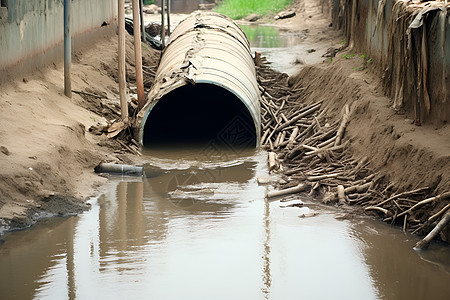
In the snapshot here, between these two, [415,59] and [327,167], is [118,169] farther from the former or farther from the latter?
[415,59]

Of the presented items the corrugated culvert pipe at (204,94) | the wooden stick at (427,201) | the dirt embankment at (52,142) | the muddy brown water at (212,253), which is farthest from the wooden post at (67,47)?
the wooden stick at (427,201)

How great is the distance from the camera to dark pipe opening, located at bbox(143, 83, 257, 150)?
12414mm

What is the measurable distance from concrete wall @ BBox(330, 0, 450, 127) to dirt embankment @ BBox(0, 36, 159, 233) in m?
4.05

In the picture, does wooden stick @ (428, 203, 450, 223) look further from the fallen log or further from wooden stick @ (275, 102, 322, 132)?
wooden stick @ (275, 102, 322, 132)

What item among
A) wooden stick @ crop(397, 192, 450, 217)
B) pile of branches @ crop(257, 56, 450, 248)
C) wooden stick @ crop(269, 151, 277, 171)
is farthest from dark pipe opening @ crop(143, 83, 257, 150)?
wooden stick @ crop(397, 192, 450, 217)

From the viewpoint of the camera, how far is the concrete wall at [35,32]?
10687 millimetres

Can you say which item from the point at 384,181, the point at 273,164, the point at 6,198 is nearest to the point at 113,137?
the point at 273,164

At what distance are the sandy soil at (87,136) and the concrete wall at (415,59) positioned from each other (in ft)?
0.72

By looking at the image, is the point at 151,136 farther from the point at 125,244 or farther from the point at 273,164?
the point at 125,244

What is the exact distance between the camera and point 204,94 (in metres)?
14.3

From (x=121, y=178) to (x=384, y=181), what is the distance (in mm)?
3499

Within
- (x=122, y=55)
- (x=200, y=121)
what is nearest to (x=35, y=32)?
(x=122, y=55)

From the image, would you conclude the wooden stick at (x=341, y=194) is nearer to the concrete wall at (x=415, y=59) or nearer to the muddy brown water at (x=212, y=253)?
the muddy brown water at (x=212, y=253)

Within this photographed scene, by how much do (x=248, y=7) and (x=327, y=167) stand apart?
1009 inches
